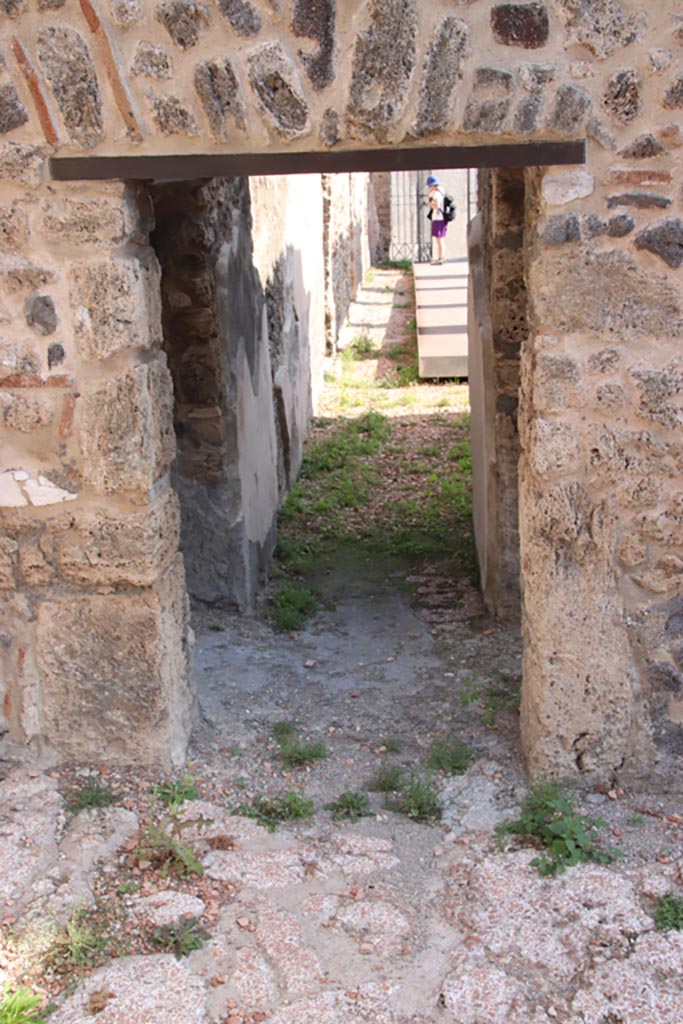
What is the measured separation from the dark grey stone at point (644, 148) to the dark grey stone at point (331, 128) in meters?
0.87

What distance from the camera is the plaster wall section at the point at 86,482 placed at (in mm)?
3529

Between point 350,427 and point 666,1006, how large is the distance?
727cm

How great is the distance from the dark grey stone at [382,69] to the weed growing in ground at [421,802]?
7.34 feet

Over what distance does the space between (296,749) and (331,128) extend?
229 centimetres

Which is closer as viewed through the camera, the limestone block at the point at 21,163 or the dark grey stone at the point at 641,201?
the dark grey stone at the point at 641,201

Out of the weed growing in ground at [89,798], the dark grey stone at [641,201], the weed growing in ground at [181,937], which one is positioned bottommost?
the weed growing in ground at [181,937]

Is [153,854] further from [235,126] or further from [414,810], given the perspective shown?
[235,126]

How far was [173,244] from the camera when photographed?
537 centimetres

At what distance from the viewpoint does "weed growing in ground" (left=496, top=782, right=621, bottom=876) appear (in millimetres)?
3514

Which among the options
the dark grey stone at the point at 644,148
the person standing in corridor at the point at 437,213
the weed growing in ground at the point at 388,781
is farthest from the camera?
the person standing in corridor at the point at 437,213

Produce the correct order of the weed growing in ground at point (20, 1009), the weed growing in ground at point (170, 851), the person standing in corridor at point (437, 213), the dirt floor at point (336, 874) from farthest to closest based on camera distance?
1. the person standing in corridor at point (437, 213)
2. the weed growing in ground at point (170, 851)
3. the dirt floor at point (336, 874)
4. the weed growing in ground at point (20, 1009)

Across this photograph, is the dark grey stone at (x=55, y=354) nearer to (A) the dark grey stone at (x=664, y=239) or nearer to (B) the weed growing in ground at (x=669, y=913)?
(A) the dark grey stone at (x=664, y=239)

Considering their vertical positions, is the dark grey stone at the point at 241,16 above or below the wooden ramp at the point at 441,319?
above

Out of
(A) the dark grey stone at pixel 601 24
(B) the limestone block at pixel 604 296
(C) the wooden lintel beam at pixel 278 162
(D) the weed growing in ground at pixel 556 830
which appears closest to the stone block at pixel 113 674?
(D) the weed growing in ground at pixel 556 830
